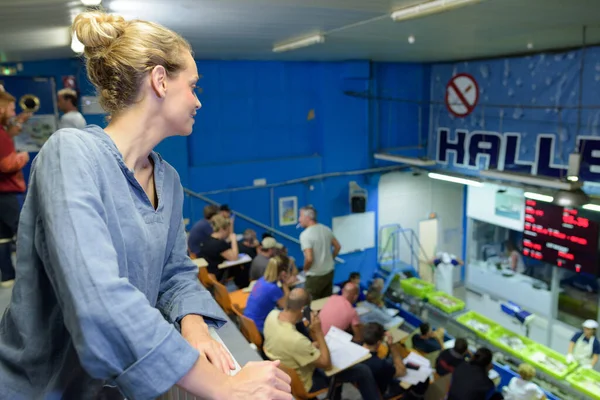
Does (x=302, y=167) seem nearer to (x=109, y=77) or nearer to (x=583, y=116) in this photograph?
(x=583, y=116)

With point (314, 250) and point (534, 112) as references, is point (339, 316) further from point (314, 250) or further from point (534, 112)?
point (534, 112)

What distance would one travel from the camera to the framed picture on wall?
8.80 m

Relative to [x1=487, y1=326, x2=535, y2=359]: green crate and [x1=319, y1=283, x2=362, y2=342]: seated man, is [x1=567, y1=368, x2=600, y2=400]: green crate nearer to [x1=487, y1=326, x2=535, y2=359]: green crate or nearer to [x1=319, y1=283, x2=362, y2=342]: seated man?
[x1=487, y1=326, x2=535, y2=359]: green crate

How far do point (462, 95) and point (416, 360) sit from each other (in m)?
4.85

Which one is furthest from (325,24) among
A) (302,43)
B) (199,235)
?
(199,235)

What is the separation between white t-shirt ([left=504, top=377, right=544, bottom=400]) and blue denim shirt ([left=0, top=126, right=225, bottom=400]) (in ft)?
17.1

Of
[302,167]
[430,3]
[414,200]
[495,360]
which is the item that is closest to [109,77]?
[430,3]

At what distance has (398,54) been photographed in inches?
311

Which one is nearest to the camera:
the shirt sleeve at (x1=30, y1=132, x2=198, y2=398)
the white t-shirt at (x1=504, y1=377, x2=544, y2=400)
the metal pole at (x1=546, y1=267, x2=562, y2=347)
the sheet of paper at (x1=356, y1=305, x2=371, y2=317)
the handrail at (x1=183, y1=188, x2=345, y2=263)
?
the shirt sleeve at (x1=30, y1=132, x2=198, y2=398)

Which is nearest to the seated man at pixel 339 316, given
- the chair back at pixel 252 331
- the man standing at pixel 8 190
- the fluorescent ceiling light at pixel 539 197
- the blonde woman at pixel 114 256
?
the chair back at pixel 252 331

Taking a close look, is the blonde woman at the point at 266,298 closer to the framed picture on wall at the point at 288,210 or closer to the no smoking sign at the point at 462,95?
the framed picture on wall at the point at 288,210

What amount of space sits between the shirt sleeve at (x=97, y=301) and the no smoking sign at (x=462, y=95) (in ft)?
26.1

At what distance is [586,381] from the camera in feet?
18.3

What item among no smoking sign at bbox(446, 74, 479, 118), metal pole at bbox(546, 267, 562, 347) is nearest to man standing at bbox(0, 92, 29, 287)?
no smoking sign at bbox(446, 74, 479, 118)
